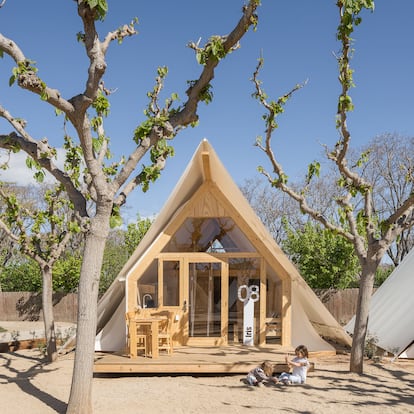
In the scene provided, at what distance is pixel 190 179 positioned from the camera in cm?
934

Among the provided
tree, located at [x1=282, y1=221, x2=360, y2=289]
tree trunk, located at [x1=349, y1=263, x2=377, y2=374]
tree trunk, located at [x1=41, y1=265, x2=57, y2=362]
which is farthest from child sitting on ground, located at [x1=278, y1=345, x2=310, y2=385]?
tree, located at [x1=282, y1=221, x2=360, y2=289]

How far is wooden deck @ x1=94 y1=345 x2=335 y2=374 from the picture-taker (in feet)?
26.1

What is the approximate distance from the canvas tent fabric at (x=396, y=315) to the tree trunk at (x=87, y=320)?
18.3 ft

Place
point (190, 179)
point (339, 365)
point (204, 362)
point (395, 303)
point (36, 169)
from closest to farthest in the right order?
1. point (36, 169)
2. point (204, 362)
3. point (339, 365)
4. point (190, 179)
5. point (395, 303)

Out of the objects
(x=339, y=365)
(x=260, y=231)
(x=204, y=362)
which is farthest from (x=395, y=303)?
(x=204, y=362)

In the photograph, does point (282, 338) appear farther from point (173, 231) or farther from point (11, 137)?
point (11, 137)

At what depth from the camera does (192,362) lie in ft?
26.5

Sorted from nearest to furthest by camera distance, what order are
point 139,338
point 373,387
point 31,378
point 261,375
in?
point 373,387 < point 261,375 < point 31,378 < point 139,338

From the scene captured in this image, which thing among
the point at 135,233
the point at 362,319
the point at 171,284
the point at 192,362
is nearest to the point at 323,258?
the point at 135,233

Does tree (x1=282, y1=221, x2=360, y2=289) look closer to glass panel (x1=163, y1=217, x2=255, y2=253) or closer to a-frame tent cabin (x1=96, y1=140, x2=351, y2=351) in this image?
a-frame tent cabin (x1=96, y1=140, x2=351, y2=351)

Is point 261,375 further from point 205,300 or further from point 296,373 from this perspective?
point 205,300

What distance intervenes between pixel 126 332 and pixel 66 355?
53.2 inches

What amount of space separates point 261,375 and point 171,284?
2855mm

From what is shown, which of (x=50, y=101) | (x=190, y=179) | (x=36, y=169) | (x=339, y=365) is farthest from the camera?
(x=190, y=179)
